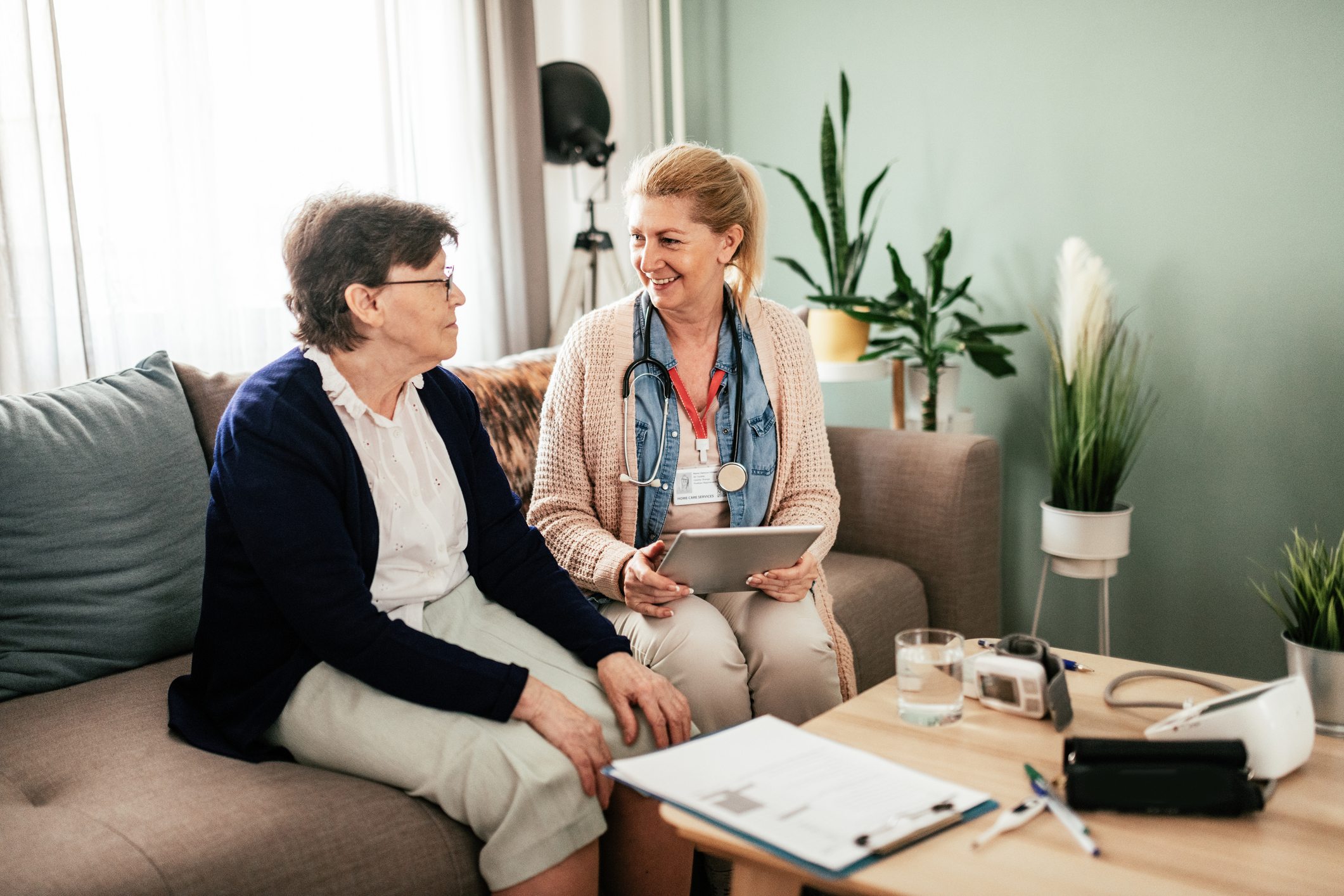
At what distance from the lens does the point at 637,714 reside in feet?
4.43

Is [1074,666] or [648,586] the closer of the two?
[1074,666]

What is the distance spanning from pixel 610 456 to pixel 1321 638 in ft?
3.51

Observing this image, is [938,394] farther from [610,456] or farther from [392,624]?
[392,624]

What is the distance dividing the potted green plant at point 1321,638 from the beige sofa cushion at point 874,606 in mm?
766

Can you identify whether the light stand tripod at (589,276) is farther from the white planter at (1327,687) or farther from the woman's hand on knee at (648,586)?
the white planter at (1327,687)

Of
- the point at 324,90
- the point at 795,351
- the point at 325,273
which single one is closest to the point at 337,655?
the point at 325,273

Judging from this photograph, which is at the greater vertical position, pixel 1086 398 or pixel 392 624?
pixel 1086 398

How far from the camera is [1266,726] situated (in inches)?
37.9

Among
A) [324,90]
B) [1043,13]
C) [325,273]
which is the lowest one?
[325,273]

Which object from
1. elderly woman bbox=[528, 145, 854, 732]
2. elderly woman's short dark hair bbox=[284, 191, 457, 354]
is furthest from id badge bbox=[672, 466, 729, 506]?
elderly woman's short dark hair bbox=[284, 191, 457, 354]

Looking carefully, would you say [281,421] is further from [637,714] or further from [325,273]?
[637,714]

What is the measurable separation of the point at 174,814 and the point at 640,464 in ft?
2.93

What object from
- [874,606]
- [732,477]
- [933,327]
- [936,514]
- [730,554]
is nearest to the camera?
[730,554]

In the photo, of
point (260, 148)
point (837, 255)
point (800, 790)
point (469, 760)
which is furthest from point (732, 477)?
point (260, 148)
